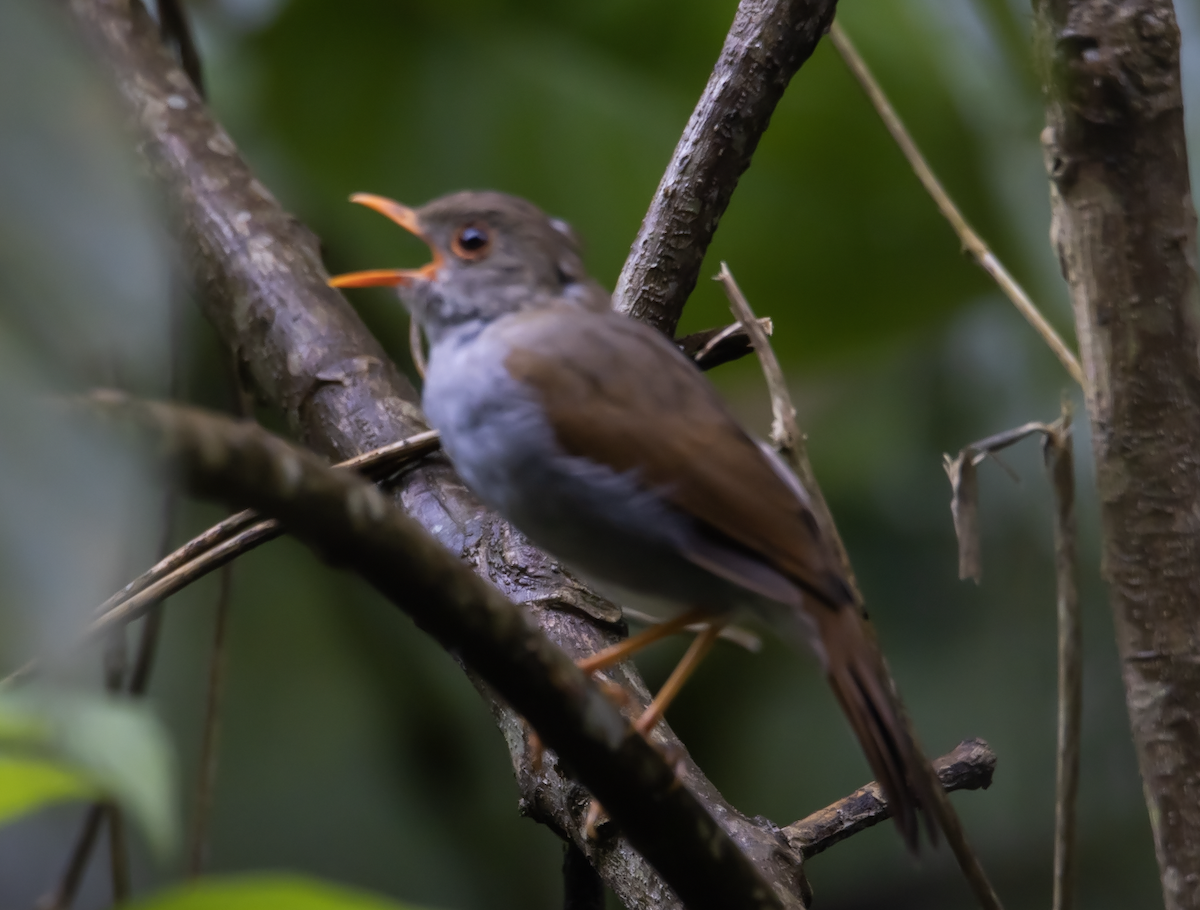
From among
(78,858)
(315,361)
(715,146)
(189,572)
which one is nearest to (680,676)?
(189,572)

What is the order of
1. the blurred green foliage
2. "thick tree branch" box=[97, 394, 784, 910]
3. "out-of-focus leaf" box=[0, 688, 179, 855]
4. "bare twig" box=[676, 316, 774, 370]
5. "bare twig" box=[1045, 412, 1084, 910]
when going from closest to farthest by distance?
"out-of-focus leaf" box=[0, 688, 179, 855] < "thick tree branch" box=[97, 394, 784, 910] < "bare twig" box=[1045, 412, 1084, 910] < "bare twig" box=[676, 316, 774, 370] < the blurred green foliage

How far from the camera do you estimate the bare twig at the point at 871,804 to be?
1.54 m

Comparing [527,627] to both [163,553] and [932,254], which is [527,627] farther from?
[932,254]

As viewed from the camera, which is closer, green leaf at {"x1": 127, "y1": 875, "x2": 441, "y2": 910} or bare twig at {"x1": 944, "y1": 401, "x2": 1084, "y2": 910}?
green leaf at {"x1": 127, "y1": 875, "x2": 441, "y2": 910}

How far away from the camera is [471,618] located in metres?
0.90

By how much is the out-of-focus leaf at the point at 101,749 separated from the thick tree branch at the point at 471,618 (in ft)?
0.55

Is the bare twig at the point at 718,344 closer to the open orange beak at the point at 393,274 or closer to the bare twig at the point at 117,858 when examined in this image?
the open orange beak at the point at 393,274

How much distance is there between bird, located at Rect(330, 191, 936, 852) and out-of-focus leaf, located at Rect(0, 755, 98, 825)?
0.89 metres

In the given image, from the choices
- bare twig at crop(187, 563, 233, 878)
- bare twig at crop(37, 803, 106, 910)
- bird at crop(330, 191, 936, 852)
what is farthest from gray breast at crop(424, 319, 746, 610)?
bare twig at crop(187, 563, 233, 878)

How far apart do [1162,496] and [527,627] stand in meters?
0.79

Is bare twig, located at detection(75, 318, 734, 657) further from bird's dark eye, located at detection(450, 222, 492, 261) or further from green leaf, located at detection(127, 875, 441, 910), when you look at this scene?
green leaf, located at detection(127, 875, 441, 910)

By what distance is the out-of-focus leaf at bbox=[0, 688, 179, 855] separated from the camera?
1.62 ft

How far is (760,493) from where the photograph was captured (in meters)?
1.40

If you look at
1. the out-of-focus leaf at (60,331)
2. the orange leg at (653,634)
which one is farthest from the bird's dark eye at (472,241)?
the out-of-focus leaf at (60,331)
